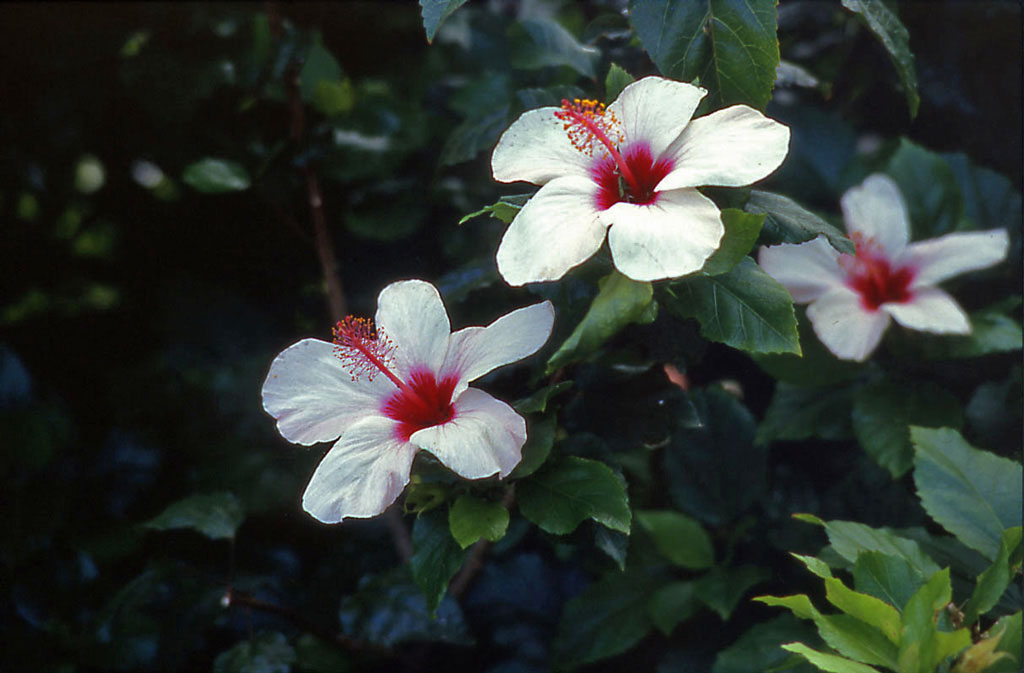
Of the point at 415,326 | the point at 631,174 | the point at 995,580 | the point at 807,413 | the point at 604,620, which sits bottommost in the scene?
the point at 604,620

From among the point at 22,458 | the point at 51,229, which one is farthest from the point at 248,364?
the point at 51,229

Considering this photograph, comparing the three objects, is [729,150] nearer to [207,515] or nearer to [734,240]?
[734,240]

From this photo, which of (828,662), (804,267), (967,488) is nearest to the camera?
(828,662)

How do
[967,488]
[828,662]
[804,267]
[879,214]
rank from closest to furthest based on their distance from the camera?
[828,662] → [967,488] → [804,267] → [879,214]

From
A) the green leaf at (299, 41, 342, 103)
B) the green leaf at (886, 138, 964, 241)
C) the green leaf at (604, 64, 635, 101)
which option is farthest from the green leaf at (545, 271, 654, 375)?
the green leaf at (299, 41, 342, 103)

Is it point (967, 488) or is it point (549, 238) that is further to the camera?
point (967, 488)

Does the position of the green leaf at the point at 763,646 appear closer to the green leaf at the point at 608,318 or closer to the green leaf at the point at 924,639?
the green leaf at the point at 924,639

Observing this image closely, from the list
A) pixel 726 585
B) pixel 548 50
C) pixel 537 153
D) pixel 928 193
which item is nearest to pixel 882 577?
pixel 726 585

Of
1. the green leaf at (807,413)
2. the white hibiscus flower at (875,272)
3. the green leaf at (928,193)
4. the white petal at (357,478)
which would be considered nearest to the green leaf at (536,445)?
the white petal at (357,478)
